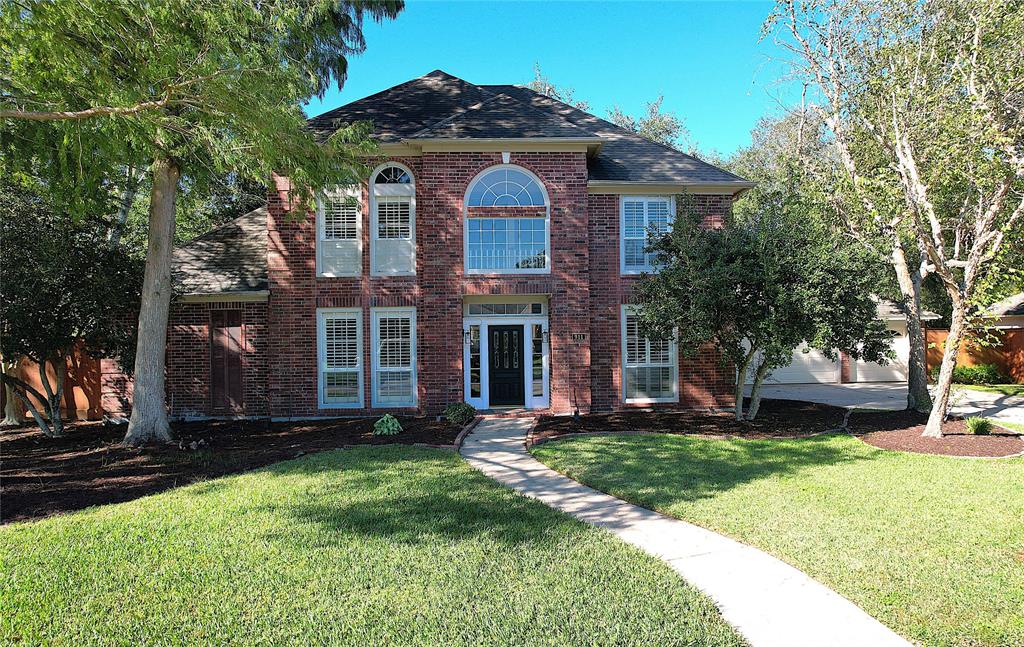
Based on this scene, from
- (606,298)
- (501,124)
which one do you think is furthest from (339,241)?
(606,298)

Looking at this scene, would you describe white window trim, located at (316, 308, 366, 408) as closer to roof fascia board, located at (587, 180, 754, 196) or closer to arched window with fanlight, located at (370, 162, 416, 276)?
arched window with fanlight, located at (370, 162, 416, 276)

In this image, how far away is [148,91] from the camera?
6477 mm

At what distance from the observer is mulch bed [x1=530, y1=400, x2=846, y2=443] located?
1040 centimetres

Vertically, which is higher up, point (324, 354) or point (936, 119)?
point (936, 119)

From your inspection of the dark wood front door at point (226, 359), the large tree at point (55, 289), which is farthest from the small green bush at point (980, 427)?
the large tree at point (55, 289)

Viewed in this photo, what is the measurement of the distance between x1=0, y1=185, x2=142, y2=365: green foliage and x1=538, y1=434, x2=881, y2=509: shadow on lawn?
8974 mm

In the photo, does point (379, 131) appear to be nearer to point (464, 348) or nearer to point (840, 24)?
point (464, 348)

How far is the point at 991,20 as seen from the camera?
28.1 ft

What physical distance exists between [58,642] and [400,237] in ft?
32.9

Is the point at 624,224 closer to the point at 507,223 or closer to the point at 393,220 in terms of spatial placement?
the point at 507,223

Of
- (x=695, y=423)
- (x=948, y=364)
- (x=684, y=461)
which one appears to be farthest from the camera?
(x=695, y=423)

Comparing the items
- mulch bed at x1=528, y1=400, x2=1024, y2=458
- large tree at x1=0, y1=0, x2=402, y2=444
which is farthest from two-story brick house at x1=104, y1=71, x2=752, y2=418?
large tree at x1=0, y1=0, x2=402, y2=444

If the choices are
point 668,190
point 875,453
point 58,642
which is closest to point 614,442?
point 875,453

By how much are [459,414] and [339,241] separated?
4914 mm
